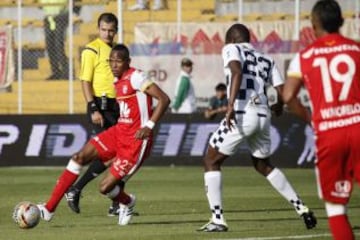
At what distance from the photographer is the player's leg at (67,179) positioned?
13.2 meters

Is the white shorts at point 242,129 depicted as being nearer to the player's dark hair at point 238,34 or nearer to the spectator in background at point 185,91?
the player's dark hair at point 238,34

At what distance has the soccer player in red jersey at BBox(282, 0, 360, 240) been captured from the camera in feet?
30.3

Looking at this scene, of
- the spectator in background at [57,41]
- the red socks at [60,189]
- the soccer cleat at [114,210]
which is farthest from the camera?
the spectator in background at [57,41]

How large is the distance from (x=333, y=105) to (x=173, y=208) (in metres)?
6.63

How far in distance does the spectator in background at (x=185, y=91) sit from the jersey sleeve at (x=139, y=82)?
39.4ft

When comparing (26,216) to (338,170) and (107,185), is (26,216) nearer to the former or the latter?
(107,185)

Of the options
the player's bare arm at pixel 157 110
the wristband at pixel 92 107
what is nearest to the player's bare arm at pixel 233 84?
the player's bare arm at pixel 157 110

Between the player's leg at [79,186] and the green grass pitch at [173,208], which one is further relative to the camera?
the player's leg at [79,186]

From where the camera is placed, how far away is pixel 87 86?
15.2 meters

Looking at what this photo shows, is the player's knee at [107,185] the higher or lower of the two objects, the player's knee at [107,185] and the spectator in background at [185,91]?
the higher

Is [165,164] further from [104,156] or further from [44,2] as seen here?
[104,156]

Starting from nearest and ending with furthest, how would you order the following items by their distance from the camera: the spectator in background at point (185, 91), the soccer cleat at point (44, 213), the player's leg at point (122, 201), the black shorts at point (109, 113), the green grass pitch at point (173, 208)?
the green grass pitch at point (173, 208), the soccer cleat at point (44, 213), the player's leg at point (122, 201), the black shorts at point (109, 113), the spectator in background at point (185, 91)

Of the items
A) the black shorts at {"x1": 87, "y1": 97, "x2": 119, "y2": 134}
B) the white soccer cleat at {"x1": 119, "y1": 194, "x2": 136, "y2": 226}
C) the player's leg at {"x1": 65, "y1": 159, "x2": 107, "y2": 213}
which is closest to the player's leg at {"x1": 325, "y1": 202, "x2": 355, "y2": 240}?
the white soccer cleat at {"x1": 119, "y1": 194, "x2": 136, "y2": 226}

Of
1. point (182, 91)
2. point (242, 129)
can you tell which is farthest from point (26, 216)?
point (182, 91)
